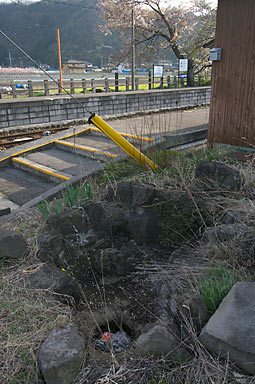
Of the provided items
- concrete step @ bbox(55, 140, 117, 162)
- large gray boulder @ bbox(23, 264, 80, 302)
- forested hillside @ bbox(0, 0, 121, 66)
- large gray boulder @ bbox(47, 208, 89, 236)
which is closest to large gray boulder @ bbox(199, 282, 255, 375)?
large gray boulder @ bbox(23, 264, 80, 302)

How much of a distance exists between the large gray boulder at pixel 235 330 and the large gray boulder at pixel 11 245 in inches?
74.7

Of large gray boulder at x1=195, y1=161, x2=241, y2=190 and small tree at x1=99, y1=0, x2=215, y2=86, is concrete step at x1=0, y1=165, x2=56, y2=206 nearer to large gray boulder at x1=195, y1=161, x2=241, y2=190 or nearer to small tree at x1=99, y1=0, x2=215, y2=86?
large gray boulder at x1=195, y1=161, x2=241, y2=190

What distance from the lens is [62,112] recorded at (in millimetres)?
11789

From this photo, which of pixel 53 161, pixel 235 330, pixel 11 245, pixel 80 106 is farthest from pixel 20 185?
pixel 80 106

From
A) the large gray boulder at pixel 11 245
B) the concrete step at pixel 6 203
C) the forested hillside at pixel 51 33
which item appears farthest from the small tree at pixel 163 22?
the forested hillside at pixel 51 33

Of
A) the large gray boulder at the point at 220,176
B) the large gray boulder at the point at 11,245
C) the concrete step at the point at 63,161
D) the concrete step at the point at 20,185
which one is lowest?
the concrete step at the point at 20,185

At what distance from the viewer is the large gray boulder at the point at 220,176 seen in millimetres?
3549

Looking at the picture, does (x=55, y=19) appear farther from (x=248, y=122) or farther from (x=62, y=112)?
(x=248, y=122)

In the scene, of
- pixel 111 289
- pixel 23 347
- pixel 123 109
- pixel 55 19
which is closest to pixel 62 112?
pixel 123 109

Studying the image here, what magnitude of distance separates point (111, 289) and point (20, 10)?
12075cm

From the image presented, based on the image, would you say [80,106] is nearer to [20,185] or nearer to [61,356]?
[20,185]

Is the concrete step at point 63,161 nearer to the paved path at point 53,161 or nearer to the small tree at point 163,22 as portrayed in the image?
the paved path at point 53,161

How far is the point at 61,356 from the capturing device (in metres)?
1.97

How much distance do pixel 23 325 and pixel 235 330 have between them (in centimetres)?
144
